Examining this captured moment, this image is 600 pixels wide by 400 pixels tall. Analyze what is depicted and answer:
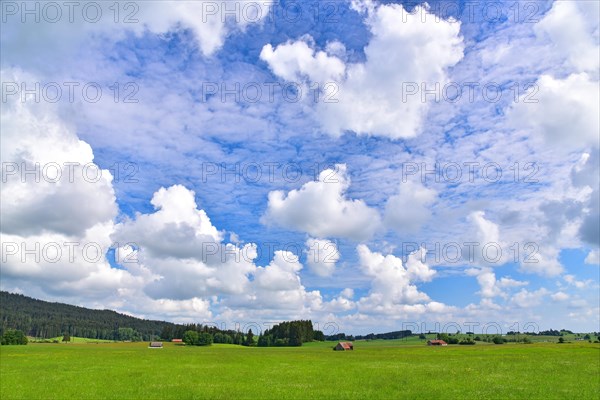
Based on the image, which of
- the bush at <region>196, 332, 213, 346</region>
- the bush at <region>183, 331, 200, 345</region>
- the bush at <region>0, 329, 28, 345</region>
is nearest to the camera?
the bush at <region>0, 329, 28, 345</region>

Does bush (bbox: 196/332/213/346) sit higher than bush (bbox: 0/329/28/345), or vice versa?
bush (bbox: 0/329/28/345)

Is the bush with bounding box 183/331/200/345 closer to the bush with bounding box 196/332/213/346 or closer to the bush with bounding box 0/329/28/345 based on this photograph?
the bush with bounding box 196/332/213/346

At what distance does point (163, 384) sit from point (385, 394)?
684 inches

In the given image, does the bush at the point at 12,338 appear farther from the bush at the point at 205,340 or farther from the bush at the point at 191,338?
the bush at the point at 205,340

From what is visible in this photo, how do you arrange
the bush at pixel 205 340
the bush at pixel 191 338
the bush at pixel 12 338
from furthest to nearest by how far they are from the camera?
the bush at pixel 191 338, the bush at pixel 205 340, the bush at pixel 12 338

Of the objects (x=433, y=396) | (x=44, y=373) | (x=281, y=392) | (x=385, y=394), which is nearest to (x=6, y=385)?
(x=44, y=373)

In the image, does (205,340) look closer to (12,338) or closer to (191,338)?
(191,338)

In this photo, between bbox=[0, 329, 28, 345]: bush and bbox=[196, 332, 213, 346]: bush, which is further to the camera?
bbox=[196, 332, 213, 346]: bush

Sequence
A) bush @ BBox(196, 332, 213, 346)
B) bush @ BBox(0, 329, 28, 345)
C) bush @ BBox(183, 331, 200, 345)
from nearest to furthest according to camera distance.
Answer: bush @ BBox(0, 329, 28, 345)
bush @ BBox(196, 332, 213, 346)
bush @ BBox(183, 331, 200, 345)

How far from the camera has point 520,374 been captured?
136 feet

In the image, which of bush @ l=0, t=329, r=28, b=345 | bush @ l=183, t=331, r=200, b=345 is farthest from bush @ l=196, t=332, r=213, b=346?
bush @ l=0, t=329, r=28, b=345

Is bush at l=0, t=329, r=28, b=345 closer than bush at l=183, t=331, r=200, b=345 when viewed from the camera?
Yes

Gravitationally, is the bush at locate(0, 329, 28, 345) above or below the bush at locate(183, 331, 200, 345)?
above

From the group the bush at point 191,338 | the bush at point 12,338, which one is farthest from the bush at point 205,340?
the bush at point 12,338
